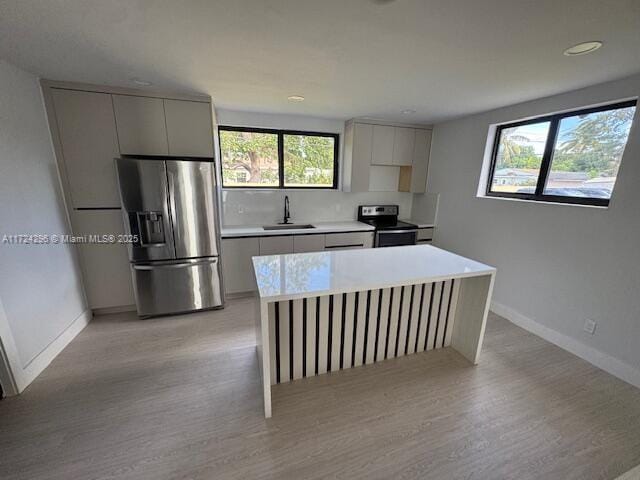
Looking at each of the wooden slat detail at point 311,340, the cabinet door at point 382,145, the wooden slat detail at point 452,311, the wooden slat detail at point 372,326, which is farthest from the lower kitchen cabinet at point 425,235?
the wooden slat detail at point 311,340

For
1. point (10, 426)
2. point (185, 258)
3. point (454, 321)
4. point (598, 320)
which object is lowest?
point (10, 426)

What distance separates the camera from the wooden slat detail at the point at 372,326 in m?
2.07

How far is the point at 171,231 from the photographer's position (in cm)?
263

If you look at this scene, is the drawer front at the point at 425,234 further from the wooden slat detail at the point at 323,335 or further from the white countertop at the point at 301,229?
the wooden slat detail at the point at 323,335

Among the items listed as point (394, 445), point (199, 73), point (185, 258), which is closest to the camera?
point (394, 445)

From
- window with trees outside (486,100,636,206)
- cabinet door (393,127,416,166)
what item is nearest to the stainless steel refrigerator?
cabinet door (393,127,416,166)

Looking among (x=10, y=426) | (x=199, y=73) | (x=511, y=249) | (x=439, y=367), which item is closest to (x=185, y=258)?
(x=10, y=426)

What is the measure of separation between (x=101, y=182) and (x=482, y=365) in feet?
13.0

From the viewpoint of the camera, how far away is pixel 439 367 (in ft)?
7.09

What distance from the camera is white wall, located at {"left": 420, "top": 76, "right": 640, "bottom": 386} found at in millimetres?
1990

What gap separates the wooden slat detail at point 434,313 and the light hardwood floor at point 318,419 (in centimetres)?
12

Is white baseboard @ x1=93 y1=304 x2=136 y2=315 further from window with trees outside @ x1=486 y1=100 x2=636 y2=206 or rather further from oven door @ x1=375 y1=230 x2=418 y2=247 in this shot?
window with trees outside @ x1=486 y1=100 x2=636 y2=206

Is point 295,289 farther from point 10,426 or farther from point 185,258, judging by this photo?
point 10,426

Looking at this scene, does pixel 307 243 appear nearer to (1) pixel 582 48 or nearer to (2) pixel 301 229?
(2) pixel 301 229
